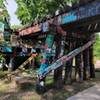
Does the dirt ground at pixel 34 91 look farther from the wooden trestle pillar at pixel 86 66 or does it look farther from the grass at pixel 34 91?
the wooden trestle pillar at pixel 86 66

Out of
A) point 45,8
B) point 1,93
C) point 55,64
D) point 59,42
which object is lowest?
point 1,93

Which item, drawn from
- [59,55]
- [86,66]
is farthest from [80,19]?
[86,66]

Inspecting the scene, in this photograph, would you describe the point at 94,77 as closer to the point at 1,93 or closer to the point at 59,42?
the point at 59,42

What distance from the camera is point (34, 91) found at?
988 cm

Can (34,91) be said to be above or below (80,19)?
below

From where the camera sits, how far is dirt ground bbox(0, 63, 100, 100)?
921cm

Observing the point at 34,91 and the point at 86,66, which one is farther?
the point at 86,66

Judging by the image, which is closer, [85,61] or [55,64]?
[55,64]

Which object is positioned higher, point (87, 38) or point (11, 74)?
point (87, 38)

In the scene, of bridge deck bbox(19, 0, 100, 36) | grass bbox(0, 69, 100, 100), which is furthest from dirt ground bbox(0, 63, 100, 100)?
bridge deck bbox(19, 0, 100, 36)

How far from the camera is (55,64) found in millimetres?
9664

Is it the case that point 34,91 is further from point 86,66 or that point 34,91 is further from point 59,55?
point 86,66

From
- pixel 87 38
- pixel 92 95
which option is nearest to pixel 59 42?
pixel 87 38

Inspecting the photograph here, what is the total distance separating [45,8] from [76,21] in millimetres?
1096
